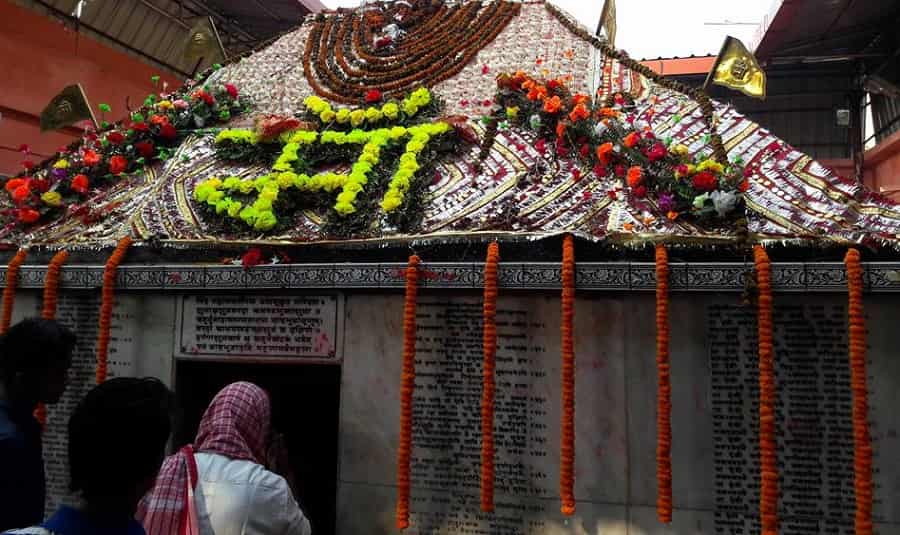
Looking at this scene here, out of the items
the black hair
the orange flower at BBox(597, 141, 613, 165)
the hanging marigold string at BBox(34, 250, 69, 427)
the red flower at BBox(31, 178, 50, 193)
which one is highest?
the orange flower at BBox(597, 141, 613, 165)

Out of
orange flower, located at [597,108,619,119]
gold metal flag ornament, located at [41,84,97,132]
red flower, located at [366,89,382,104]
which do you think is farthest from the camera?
gold metal flag ornament, located at [41,84,97,132]

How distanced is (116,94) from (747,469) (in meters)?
11.3

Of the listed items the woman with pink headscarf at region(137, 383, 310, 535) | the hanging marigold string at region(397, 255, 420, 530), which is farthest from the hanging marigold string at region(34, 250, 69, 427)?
the hanging marigold string at region(397, 255, 420, 530)

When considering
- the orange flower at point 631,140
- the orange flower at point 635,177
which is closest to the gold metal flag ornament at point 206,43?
the orange flower at point 631,140

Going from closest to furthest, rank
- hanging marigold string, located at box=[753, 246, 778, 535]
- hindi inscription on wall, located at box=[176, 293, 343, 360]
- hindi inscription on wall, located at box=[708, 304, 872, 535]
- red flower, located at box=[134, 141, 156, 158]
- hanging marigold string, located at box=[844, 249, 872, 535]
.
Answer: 1. hanging marigold string, located at box=[844, 249, 872, 535]
2. hanging marigold string, located at box=[753, 246, 778, 535]
3. hindi inscription on wall, located at box=[708, 304, 872, 535]
4. hindi inscription on wall, located at box=[176, 293, 343, 360]
5. red flower, located at box=[134, 141, 156, 158]

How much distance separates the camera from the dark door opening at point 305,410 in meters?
4.66

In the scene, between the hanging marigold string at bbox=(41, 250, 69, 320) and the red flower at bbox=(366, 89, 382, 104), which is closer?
the hanging marigold string at bbox=(41, 250, 69, 320)

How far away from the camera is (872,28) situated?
1009 cm

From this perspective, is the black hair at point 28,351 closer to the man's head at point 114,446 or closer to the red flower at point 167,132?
the man's head at point 114,446

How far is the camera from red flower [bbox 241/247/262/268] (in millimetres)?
3849

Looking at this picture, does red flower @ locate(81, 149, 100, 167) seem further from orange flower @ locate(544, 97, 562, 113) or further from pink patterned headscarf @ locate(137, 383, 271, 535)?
orange flower @ locate(544, 97, 562, 113)

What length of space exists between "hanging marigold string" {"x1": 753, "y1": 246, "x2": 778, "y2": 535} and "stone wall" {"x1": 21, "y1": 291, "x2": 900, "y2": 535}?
31 cm

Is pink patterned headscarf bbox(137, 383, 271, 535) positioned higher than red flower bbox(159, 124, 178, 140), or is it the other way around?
red flower bbox(159, 124, 178, 140)

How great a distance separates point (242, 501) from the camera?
89.2 inches
